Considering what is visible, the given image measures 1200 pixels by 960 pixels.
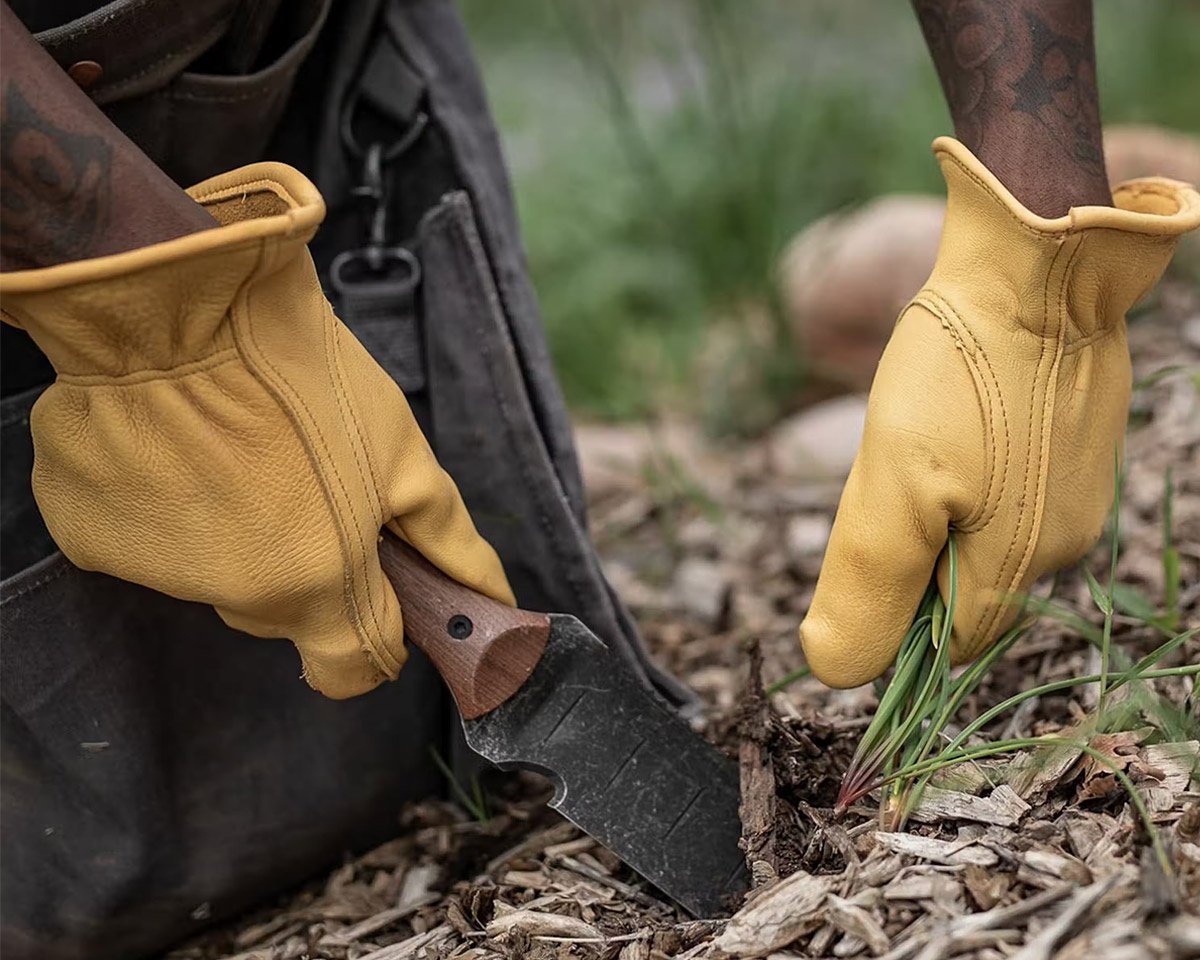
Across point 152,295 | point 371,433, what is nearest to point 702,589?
point 371,433

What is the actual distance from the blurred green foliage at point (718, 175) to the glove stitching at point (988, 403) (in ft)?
4.33

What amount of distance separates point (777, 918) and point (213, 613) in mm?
719

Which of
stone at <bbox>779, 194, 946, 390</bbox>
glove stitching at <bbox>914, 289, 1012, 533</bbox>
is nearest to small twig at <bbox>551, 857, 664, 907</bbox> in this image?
glove stitching at <bbox>914, 289, 1012, 533</bbox>

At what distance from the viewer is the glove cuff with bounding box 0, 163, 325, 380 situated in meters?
1.00

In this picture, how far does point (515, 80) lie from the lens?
18.9 ft

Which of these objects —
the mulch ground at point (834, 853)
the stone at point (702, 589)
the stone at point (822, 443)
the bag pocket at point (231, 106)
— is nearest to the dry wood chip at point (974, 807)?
the mulch ground at point (834, 853)

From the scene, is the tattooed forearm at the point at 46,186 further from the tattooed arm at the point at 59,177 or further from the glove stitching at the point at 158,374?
the glove stitching at the point at 158,374

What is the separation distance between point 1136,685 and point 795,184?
8.09 ft

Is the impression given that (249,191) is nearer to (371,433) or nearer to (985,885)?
(371,433)

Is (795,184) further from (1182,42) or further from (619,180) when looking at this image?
(1182,42)

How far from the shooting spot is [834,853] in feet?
3.99

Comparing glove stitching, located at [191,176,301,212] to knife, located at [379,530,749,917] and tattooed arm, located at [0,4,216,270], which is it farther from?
knife, located at [379,530,749,917]

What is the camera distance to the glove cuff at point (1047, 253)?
3.77ft

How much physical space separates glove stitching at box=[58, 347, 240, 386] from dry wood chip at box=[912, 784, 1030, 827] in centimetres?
77
